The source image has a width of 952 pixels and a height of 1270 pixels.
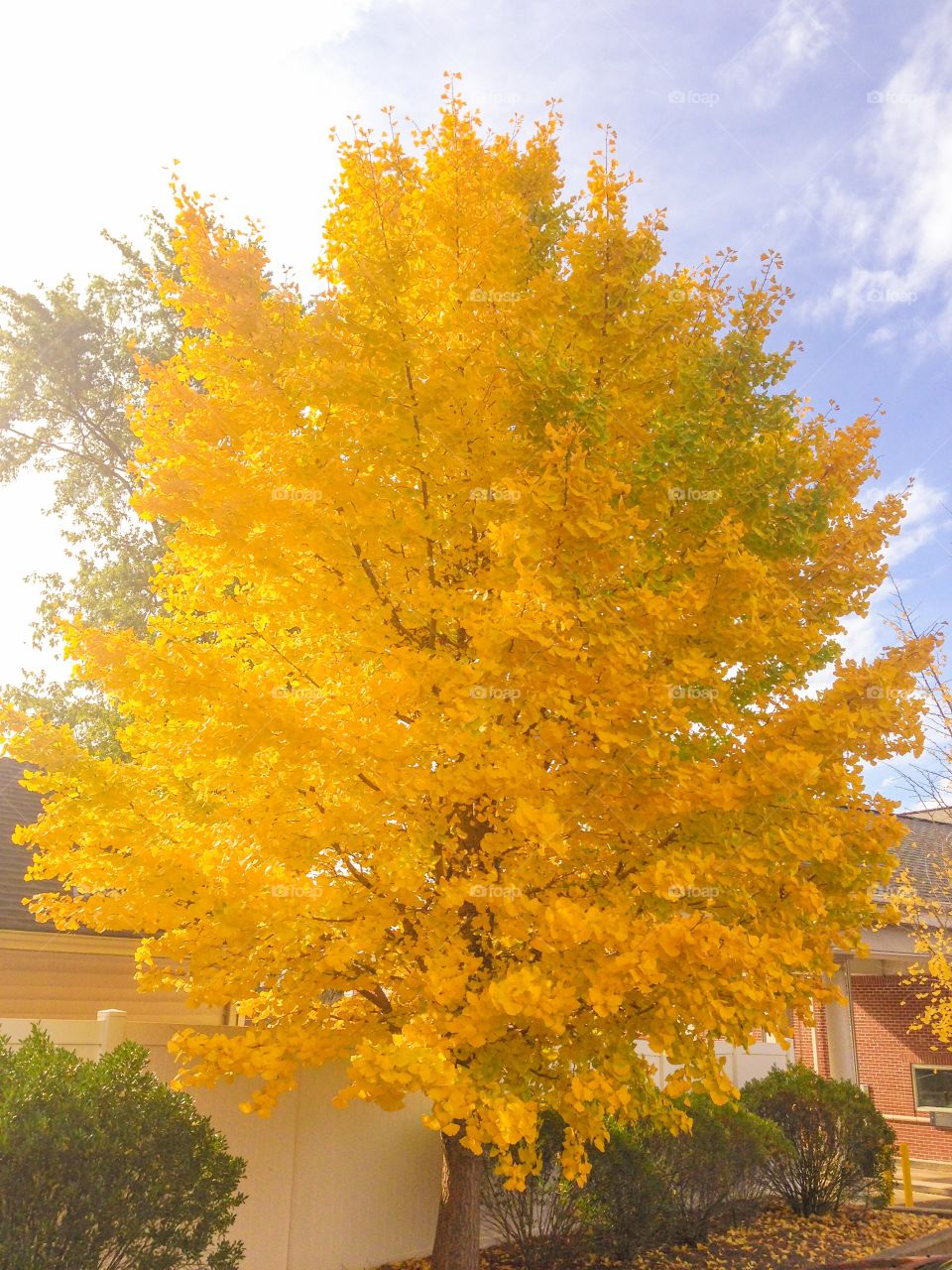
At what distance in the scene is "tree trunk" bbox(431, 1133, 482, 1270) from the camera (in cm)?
665

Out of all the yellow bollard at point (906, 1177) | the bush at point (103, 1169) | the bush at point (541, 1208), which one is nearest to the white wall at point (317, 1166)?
the bush at point (541, 1208)

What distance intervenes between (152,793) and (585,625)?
10.5 feet

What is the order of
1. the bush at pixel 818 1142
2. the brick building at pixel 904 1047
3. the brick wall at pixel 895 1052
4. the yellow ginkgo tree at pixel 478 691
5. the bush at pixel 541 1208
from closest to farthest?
the yellow ginkgo tree at pixel 478 691 < the bush at pixel 541 1208 < the bush at pixel 818 1142 < the brick building at pixel 904 1047 < the brick wall at pixel 895 1052

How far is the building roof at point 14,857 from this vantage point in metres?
10.4

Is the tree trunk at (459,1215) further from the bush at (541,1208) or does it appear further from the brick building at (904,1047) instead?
the brick building at (904,1047)

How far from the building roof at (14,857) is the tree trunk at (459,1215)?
5.90 meters

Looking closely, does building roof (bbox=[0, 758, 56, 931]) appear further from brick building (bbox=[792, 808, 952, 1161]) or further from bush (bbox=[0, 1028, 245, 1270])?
brick building (bbox=[792, 808, 952, 1161])

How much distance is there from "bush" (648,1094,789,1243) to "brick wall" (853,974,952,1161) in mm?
9425

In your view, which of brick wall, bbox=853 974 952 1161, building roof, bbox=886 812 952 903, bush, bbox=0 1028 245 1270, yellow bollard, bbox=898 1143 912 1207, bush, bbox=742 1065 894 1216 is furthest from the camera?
brick wall, bbox=853 974 952 1161

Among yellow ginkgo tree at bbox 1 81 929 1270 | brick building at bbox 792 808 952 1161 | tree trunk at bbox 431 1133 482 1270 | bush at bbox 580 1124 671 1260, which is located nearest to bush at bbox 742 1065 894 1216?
bush at bbox 580 1124 671 1260

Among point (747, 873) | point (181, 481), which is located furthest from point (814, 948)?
point (181, 481)

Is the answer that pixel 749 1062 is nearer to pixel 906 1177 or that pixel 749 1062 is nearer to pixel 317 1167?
pixel 906 1177

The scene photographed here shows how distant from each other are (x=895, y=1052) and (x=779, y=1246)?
10866mm

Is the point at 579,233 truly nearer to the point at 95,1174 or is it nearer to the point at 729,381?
the point at 729,381
